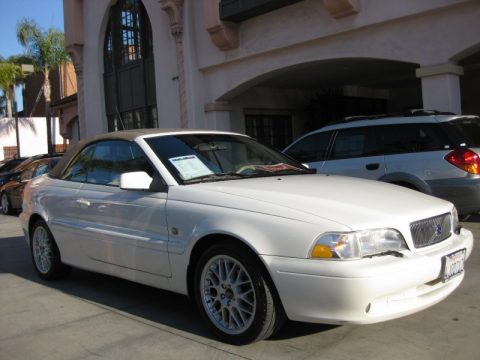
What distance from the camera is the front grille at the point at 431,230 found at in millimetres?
3785

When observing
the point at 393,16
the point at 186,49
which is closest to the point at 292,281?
the point at 393,16

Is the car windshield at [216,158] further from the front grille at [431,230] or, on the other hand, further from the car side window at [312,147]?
the car side window at [312,147]

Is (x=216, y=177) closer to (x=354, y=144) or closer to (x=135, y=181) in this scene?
(x=135, y=181)

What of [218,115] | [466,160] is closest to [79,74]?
[218,115]

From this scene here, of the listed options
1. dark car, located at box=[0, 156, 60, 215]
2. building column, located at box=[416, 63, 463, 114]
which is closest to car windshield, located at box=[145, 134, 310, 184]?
building column, located at box=[416, 63, 463, 114]

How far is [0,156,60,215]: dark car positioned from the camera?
548 inches

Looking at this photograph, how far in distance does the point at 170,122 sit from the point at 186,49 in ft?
7.45

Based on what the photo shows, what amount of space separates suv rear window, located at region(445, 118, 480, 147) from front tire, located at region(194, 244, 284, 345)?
4493 millimetres

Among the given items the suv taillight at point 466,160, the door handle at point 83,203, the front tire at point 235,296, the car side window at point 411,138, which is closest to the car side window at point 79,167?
the door handle at point 83,203

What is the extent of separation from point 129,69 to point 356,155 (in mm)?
11850

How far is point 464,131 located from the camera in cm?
743

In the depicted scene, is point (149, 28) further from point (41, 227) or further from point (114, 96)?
point (41, 227)

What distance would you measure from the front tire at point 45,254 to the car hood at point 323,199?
2.30m

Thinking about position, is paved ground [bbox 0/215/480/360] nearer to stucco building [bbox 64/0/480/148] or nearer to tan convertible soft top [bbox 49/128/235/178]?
tan convertible soft top [bbox 49/128/235/178]
